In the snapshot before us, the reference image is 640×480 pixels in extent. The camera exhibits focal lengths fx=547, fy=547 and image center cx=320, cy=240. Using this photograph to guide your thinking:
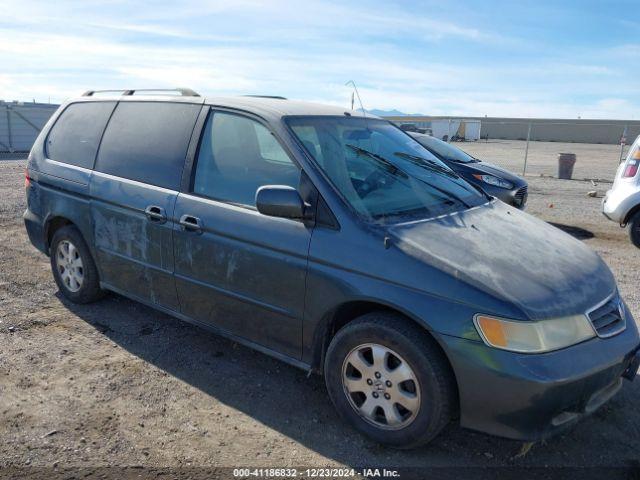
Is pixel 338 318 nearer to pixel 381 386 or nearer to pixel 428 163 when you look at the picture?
pixel 381 386

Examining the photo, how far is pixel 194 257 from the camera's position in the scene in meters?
3.65

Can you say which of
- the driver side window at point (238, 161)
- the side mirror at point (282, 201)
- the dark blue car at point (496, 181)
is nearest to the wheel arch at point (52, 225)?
the driver side window at point (238, 161)

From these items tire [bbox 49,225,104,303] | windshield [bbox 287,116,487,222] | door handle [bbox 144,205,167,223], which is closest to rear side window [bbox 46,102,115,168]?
tire [bbox 49,225,104,303]

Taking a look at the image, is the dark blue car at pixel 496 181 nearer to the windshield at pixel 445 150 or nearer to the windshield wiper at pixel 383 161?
the windshield at pixel 445 150

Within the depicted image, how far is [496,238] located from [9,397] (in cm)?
315

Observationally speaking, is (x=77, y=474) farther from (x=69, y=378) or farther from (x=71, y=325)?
(x=71, y=325)

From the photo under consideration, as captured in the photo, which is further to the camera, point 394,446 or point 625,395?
point 625,395

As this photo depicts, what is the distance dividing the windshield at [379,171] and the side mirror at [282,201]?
0.89 ft

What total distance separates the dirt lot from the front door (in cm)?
41

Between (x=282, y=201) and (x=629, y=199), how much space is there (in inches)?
234

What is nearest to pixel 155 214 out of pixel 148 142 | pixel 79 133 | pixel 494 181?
pixel 148 142

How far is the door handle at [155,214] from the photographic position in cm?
378

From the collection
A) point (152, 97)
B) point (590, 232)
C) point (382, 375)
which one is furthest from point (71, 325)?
point (590, 232)

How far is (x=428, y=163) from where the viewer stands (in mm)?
3996
